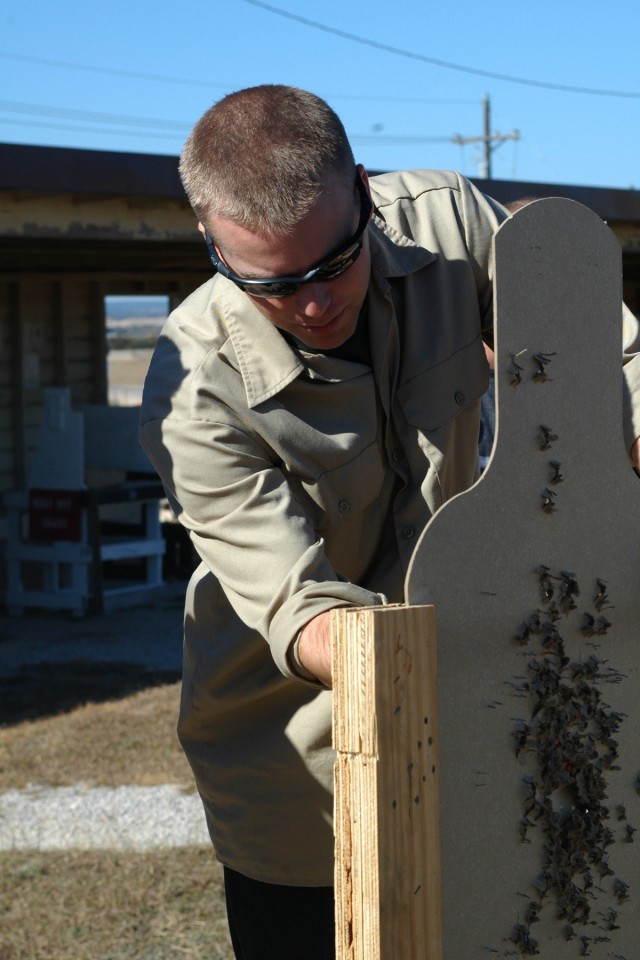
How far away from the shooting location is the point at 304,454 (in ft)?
5.48

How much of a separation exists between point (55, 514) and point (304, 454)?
6980 mm

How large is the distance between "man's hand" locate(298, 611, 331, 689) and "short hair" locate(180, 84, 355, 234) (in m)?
0.46

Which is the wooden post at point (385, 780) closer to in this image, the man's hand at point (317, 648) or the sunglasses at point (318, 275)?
the man's hand at point (317, 648)

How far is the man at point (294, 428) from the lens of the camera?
1441 mm

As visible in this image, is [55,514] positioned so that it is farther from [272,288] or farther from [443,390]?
→ [272,288]

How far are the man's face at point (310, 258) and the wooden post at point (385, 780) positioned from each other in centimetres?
49

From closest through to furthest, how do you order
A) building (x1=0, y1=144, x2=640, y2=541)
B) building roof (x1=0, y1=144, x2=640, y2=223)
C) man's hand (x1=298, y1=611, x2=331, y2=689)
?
man's hand (x1=298, y1=611, x2=331, y2=689) → building roof (x1=0, y1=144, x2=640, y2=223) → building (x1=0, y1=144, x2=640, y2=541)

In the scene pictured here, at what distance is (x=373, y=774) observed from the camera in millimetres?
1131

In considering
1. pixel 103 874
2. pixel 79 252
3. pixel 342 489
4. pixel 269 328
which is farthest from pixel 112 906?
pixel 79 252

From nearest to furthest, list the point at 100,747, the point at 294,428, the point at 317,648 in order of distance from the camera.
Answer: the point at 317,648
the point at 294,428
the point at 100,747

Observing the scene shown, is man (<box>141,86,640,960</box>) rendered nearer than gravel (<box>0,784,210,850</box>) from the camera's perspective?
Yes

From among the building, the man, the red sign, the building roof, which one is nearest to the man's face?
the man

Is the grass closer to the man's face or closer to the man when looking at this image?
the man

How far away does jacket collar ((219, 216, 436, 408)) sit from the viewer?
64.9 inches
